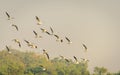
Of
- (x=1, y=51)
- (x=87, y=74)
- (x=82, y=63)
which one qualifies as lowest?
(x=87, y=74)

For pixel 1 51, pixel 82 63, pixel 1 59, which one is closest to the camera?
pixel 82 63

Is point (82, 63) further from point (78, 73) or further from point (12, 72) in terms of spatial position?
point (12, 72)

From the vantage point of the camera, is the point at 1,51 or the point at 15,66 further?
the point at 1,51

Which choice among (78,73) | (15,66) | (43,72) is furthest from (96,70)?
(15,66)

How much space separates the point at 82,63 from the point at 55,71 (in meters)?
26.7

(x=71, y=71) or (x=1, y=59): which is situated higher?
(x=1, y=59)

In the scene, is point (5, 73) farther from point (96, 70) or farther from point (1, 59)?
point (1, 59)

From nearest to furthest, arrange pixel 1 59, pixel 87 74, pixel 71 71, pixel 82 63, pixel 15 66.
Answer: pixel 15 66 < pixel 87 74 < pixel 71 71 < pixel 82 63 < pixel 1 59

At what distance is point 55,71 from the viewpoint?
13900 cm

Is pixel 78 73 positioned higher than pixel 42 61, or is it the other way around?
pixel 42 61

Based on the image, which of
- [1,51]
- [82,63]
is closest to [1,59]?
[1,51]

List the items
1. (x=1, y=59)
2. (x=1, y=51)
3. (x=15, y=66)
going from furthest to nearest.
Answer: (x=1, y=51)
(x=1, y=59)
(x=15, y=66)

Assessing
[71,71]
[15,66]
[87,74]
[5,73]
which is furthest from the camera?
[71,71]

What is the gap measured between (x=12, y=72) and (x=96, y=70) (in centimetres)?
3821
